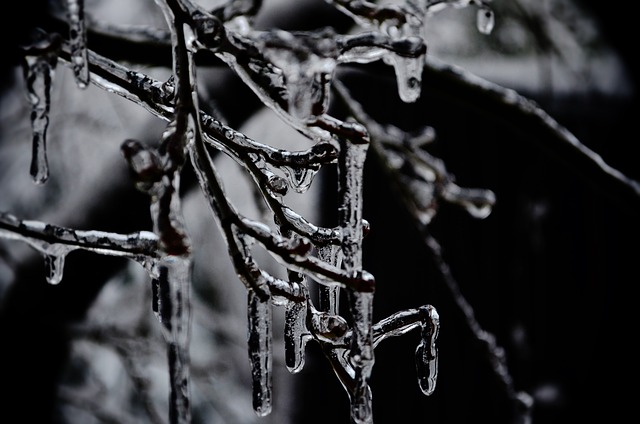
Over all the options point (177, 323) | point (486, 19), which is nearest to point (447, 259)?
point (486, 19)

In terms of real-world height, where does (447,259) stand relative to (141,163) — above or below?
above

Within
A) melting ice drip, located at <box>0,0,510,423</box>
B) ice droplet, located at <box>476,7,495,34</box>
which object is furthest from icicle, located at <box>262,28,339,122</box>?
ice droplet, located at <box>476,7,495,34</box>

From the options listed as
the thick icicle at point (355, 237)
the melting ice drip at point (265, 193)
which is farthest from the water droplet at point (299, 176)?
the thick icicle at point (355, 237)

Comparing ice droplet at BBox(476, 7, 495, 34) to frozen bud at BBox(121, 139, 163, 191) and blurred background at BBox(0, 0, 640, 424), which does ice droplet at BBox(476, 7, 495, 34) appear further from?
blurred background at BBox(0, 0, 640, 424)

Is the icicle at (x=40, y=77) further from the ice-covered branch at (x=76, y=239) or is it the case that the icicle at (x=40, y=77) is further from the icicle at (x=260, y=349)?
the icicle at (x=260, y=349)

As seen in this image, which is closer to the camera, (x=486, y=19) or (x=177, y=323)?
(x=177, y=323)

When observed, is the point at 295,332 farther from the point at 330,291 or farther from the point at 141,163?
the point at 141,163
